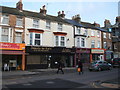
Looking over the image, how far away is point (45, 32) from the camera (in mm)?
26500

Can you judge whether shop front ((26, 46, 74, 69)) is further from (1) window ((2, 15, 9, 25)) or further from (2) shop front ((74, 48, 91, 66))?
(1) window ((2, 15, 9, 25))

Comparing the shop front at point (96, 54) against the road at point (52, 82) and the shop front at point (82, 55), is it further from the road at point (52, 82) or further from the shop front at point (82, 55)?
the road at point (52, 82)

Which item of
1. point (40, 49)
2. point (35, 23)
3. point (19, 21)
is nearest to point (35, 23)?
point (35, 23)

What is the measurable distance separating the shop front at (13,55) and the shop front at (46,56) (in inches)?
35.7

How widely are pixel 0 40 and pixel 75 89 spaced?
16049mm

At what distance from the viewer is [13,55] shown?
2384 centimetres

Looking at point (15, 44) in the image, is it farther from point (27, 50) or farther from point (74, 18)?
point (74, 18)

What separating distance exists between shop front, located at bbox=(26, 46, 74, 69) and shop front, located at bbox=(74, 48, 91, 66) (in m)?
1.40

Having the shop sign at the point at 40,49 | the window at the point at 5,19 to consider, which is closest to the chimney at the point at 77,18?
the shop sign at the point at 40,49

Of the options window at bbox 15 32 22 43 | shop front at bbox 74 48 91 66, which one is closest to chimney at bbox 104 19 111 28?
shop front at bbox 74 48 91 66

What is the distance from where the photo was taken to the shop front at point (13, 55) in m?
22.0

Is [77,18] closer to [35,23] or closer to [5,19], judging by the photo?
[35,23]

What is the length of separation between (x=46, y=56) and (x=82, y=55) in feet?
28.3

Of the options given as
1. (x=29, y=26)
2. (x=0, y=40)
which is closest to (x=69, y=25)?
(x=29, y=26)
